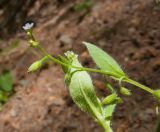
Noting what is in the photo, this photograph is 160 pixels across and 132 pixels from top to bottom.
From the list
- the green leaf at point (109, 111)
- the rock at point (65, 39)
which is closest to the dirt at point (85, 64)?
the rock at point (65, 39)

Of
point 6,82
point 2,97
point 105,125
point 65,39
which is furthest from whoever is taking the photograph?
point 65,39

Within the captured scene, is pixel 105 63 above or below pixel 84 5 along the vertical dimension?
above

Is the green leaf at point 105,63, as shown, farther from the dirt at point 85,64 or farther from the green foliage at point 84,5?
the green foliage at point 84,5

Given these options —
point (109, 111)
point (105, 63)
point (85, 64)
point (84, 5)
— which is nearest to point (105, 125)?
point (109, 111)

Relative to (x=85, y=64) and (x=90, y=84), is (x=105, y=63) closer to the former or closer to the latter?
(x=90, y=84)

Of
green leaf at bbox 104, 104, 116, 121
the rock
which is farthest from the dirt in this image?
green leaf at bbox 104, 104, 116, 121

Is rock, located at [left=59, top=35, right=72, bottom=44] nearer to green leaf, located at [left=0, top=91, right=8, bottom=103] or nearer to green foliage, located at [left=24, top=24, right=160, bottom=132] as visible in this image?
green leaf, located at [left=0, top=91, right=8, bottom=103]

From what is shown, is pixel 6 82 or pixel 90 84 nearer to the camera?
pixel 90 84
